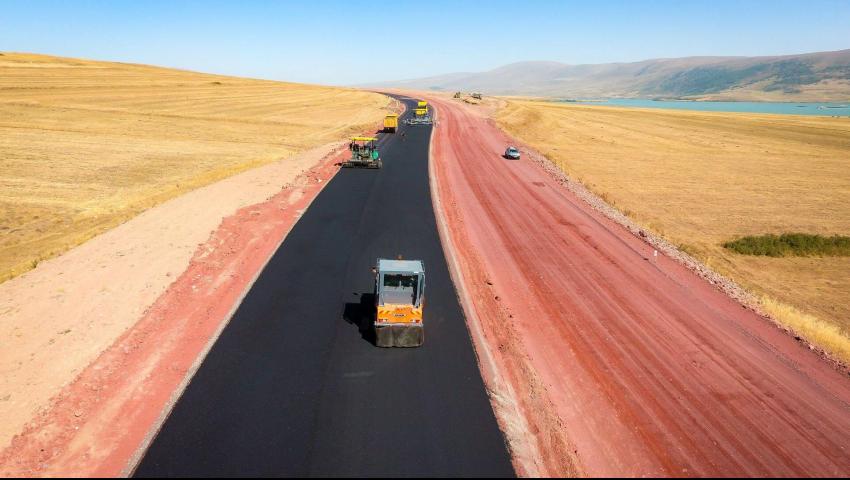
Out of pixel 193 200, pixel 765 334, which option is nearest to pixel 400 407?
pixel 765 334

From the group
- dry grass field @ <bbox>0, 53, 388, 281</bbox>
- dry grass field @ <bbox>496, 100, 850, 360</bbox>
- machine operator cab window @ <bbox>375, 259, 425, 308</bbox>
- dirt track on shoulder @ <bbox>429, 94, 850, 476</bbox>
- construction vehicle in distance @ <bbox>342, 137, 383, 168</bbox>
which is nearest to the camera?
dirt track on shoulder @ <bbox>429, 94, 850, 476</bbox>

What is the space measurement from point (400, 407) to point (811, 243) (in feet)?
96.7

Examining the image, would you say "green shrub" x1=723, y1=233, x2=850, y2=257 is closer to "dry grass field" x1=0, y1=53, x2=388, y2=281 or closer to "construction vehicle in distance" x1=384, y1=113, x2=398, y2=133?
"dry grass field" x1=0, y1=53, x2=388, y2=281

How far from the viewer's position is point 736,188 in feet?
149

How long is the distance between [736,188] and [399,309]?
42.9 metres

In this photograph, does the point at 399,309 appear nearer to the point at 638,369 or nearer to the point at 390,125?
the point at 638,369

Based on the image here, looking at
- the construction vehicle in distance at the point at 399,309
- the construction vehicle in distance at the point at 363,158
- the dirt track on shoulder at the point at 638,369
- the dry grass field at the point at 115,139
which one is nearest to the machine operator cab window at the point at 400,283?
the construction vehicle in distance at the point at 399,309

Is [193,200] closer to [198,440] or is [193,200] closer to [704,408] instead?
[198,440]

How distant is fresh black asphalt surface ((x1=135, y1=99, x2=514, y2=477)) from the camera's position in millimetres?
11273

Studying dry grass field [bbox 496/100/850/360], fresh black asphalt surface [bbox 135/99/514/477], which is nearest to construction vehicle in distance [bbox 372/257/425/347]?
fresh black asphalt surface [bbox 135/99/514/477]

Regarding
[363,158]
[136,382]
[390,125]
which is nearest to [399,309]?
[136,382]

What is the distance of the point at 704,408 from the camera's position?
13789 millimetres

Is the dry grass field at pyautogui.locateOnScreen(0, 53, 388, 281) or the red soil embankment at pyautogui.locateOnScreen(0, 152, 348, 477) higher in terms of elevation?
the dry grass field at pyautogui.locateOnScreen(0, 53, 388, 281)

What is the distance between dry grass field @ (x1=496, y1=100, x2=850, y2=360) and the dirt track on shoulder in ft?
11.5
